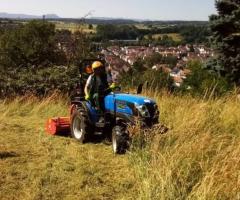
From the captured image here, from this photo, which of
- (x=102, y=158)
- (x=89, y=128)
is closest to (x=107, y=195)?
(x=102, y=158)

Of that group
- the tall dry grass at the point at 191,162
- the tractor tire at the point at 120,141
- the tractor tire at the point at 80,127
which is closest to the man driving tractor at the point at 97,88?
the tractor tire at the point at 80,127

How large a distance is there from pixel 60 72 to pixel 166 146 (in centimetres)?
821

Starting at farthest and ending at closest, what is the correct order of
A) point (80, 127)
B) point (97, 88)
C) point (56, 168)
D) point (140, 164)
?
point (80, 127), point (97, 88), point (56, 168), point (140, 164)

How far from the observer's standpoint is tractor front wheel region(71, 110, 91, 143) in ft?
27.9

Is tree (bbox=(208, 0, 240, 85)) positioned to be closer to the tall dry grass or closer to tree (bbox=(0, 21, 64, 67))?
tree (bbox=(0, 21, 64, 67))

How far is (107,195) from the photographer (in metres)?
5.68

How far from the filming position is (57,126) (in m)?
9.17

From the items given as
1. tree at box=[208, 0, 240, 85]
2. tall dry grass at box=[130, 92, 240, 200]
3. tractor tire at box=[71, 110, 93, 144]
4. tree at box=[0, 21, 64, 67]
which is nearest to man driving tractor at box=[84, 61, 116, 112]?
tractor tire at box=[71, 110, 93, 144]

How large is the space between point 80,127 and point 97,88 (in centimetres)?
81

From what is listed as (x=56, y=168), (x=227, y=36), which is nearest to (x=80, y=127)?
(x=56, y=168)

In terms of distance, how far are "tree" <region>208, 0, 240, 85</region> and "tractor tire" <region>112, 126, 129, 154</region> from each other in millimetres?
11173

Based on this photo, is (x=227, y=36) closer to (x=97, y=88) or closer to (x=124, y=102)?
(x=97, y=88)

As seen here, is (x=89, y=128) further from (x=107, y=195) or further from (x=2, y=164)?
(x=107, y=195)

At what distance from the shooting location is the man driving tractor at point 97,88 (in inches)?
335
